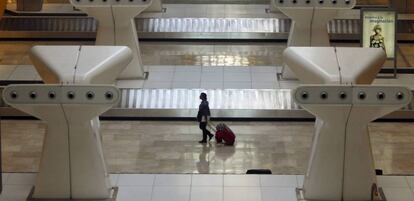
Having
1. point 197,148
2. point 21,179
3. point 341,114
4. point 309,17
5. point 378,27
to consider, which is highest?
point 341,114

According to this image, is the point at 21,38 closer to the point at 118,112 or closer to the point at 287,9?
the point at 118,112

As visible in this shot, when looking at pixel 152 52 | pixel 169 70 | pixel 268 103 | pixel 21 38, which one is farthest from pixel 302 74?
pixel 21 38

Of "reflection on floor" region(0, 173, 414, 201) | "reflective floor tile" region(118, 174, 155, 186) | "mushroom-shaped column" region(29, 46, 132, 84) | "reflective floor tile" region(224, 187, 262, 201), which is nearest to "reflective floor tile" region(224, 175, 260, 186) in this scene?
"reflection on floor" region(0, 173, 414, 201)

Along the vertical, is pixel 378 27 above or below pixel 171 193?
above

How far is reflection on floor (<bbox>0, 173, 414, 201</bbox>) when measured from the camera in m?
14.1

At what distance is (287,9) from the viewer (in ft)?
66.0

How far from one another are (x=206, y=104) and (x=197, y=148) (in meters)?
0.85

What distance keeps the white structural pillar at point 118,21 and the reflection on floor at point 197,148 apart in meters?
2.14

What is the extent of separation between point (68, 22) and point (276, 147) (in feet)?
34.1

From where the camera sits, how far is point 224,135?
17.7 m

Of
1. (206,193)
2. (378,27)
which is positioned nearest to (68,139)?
(206,193)

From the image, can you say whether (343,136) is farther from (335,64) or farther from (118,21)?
(118,21)

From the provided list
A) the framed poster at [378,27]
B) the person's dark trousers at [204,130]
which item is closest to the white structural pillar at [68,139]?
the person's dark trousers at [204,130]

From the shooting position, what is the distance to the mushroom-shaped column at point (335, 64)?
14383 mm
